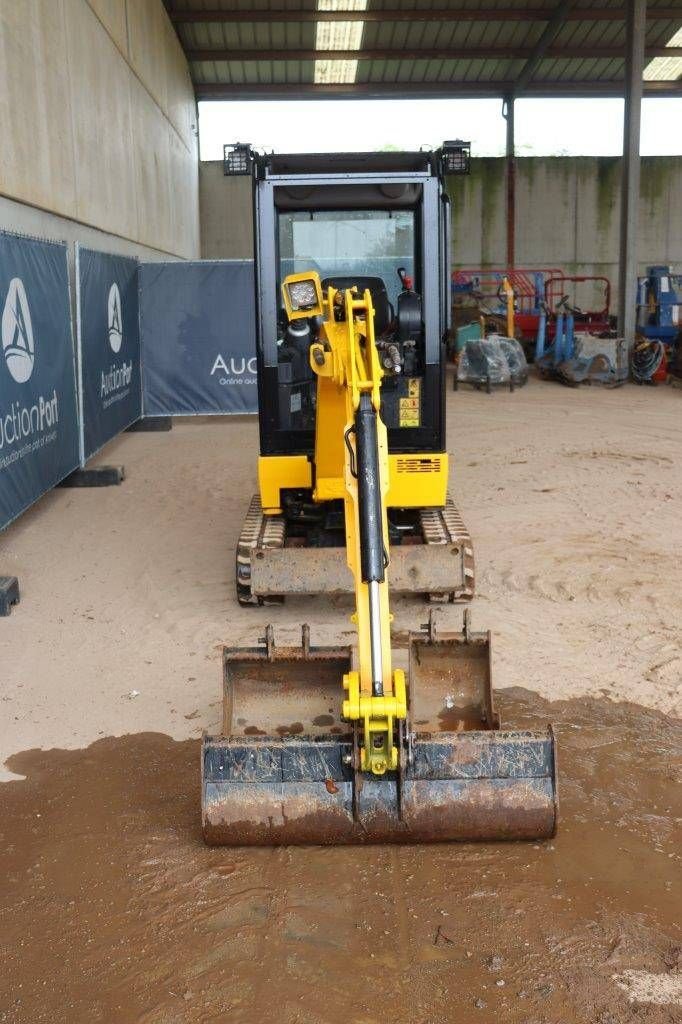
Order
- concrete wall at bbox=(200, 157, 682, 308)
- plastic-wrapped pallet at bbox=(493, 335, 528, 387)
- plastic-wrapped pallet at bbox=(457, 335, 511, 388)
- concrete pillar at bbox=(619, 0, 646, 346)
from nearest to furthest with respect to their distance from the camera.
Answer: plastic-wrapped pallet at bbox=(457, 335, 511, 388) → plastic-wrapped pallet at bbox=(493, 335, 528, 387) → concrete pillar at bbox=(619, 0, 646, 346) → concrete wall at bbox=(200, 157, 682, 308)

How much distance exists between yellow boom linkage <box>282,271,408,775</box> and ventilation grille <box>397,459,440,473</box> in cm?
179

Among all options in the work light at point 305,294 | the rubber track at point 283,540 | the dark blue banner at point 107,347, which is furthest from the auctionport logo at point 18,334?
the work light at point 305,294

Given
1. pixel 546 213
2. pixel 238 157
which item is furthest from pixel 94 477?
pixel 546 213

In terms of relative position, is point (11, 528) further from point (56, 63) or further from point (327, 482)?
point (56, 63)

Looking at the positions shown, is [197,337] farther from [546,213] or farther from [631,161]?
[546,213]

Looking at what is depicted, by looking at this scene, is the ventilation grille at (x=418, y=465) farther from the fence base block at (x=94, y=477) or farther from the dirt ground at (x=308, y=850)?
the fence base block at (x=94, y=477)

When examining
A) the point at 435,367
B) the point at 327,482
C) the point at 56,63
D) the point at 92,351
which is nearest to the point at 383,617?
the point at 327,482

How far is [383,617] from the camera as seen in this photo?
3789 millimetres

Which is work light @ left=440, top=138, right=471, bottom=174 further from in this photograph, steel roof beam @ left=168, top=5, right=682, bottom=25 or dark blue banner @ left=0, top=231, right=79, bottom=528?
steel roof beam @ left=168, top=5, right=682, bottom=25

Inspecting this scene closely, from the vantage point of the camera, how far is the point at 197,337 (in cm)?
1447

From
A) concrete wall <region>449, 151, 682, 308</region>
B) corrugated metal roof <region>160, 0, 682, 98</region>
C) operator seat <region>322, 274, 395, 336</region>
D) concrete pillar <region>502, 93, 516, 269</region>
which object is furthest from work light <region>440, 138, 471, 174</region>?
concrete pillar <region>502, 93, 516, 269</region>

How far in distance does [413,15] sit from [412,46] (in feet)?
6.83

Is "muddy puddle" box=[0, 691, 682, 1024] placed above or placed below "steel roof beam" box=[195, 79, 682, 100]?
below

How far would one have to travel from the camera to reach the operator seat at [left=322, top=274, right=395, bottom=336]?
6.51 meters
